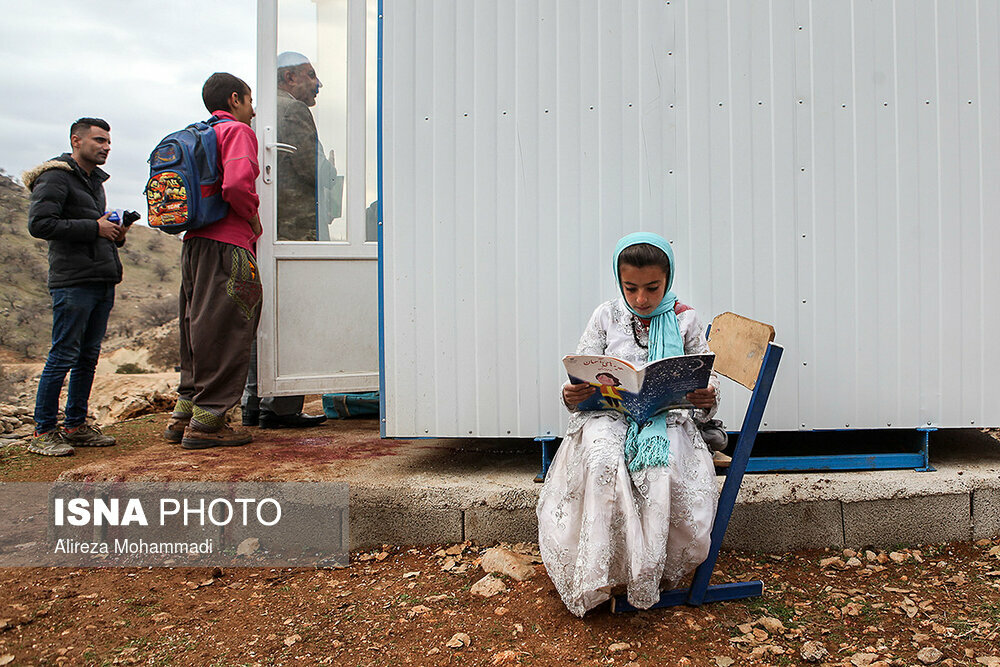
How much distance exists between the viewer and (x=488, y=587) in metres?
2.50

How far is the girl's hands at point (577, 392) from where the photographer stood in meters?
2.23

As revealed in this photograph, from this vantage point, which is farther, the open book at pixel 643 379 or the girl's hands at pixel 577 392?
the girl's hands at pixel 577 392

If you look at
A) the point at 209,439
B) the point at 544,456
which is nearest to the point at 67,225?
the point at 209,439

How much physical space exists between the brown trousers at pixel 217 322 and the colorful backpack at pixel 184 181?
167 millimetres

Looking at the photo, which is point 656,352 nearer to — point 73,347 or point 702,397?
point 702,397

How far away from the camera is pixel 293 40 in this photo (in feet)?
12.8

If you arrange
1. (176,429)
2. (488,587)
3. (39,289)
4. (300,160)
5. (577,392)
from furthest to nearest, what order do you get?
(39,289) → (300,160) → (176,429) → (488,587) → (577,392)

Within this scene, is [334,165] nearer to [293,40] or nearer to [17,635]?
[293,40]

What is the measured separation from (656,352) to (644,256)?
342mm

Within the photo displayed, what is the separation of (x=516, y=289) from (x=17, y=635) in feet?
7.50

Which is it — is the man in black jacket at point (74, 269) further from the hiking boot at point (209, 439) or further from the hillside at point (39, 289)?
the hillside at point (39, 289)

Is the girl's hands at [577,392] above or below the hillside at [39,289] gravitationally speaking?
below

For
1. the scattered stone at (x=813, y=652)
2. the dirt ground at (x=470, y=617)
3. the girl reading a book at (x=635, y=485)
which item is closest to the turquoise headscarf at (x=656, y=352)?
the girl reading a book at (x=635, y=485)

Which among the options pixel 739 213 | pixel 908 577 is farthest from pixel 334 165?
pixel 908 577
